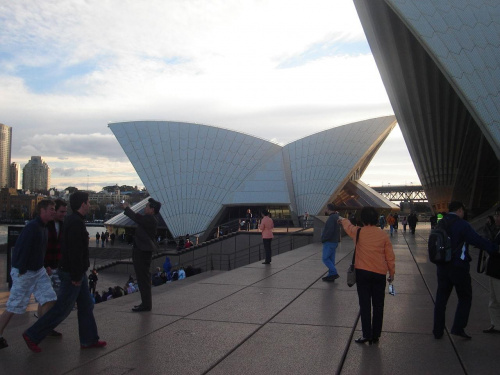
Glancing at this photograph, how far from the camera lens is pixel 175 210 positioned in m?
35.0

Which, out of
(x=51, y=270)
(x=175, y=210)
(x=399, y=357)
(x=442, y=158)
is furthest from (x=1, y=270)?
(x=442, y=158)

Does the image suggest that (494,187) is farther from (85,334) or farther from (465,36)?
(85,334)

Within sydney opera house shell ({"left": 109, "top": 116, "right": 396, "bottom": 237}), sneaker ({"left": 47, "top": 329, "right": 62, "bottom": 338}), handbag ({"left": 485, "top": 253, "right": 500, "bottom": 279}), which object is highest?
sydney opera house shell ({"left": 109, "top": 116, "right": 396, "bottom": 237})

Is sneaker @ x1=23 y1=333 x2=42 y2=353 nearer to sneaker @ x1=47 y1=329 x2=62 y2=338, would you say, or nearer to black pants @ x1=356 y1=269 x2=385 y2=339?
sneaker @ x1=47 y1=329 x2=62 y2=338

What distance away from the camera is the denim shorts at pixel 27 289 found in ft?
15.4

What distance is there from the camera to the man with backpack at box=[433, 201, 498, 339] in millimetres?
4875

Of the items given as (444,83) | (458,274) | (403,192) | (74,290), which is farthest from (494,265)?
(403,192)

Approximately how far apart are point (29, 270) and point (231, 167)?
32.6 meters

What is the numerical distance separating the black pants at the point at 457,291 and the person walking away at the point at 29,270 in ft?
12.6

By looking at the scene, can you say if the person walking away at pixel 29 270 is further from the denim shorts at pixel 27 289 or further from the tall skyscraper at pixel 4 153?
the tall skyscraper at pixel 4 153

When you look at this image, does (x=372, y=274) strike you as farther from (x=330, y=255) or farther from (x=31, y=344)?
(x=330, y=255)

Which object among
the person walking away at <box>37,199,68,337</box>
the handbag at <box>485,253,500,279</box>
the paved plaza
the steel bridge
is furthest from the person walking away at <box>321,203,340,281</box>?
the steel bridge

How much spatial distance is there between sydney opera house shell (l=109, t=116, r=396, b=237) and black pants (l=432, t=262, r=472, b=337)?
29559 mm

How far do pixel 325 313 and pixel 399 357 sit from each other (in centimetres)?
182
